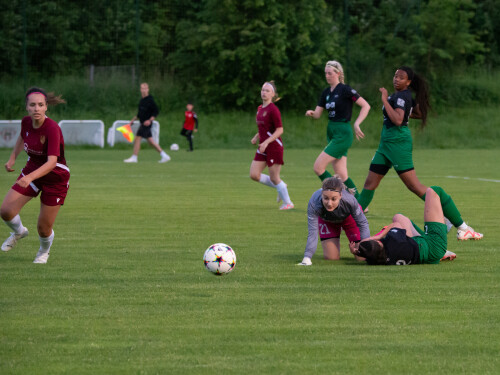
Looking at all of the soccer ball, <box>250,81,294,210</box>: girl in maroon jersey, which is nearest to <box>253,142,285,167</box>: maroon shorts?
<box>250,81,294,210</box>: girl in maroon jersey

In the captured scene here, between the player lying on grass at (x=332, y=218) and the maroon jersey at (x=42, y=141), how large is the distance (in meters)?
2.45

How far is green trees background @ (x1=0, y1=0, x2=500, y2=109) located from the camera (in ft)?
137

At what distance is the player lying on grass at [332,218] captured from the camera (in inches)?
342

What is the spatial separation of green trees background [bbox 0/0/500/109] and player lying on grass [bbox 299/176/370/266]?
32.6 m

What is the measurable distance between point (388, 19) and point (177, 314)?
41106 mm

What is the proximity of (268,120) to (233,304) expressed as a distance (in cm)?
834

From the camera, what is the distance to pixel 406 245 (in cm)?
880

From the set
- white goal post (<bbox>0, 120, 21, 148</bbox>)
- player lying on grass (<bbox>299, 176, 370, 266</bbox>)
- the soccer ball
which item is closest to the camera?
the soccer ball

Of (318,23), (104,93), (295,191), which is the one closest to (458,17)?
→ (318,23)

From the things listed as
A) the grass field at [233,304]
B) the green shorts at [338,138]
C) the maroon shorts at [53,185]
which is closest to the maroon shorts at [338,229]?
the grass field at [233,304]

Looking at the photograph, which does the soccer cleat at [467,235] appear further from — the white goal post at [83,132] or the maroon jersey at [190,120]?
the white goal post at [83,132]

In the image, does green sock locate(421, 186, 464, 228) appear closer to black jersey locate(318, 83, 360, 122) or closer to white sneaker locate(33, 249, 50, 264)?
white sneaker locate(33, 249, 50, 264)

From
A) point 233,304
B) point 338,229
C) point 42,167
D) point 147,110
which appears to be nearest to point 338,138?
point 338,229

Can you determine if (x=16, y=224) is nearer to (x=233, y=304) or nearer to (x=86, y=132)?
(x=233, y=304)
